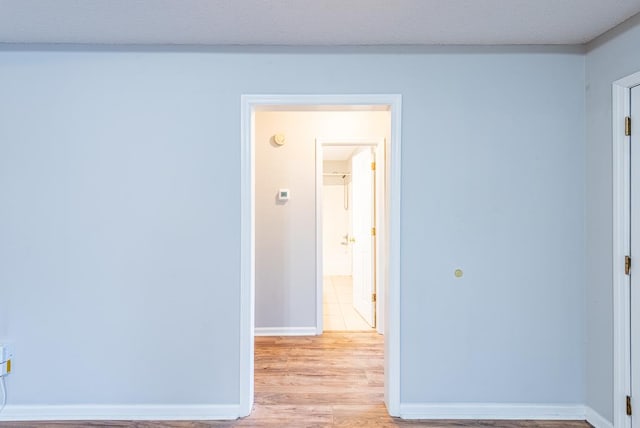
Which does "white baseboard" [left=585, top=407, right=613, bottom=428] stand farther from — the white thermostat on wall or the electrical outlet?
the electrical outlet

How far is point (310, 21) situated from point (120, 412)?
8.51 ft

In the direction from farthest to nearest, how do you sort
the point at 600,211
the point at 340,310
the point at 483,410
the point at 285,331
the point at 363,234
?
1. the point at 340,310
2. the point at 363,234
3. the point at 285,331
4. the point at 483,410
5. the point at 600,211

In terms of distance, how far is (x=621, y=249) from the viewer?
6.49 ft

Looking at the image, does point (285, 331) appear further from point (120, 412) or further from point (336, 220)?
point (336, 220)

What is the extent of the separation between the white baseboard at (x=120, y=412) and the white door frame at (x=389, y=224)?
173 mm

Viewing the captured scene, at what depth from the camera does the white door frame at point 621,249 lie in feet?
6.42

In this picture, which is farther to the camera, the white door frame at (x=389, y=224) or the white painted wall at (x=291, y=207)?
the white painted wall at (x=291, y=207)

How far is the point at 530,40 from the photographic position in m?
2.16

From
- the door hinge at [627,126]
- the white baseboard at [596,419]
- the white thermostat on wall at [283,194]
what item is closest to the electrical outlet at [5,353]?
the white thermostat on wall at [283,194]

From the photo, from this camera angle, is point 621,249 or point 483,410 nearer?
point 621,249

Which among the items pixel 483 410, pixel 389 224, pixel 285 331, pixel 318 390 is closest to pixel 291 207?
pixel 285 331

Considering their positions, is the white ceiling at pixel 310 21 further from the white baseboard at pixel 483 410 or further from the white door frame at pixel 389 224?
the white baseboard at pixel 483 410

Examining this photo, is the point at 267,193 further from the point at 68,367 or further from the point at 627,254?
the point at 627,254

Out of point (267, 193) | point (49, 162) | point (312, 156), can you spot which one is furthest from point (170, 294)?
point (312, 156)
